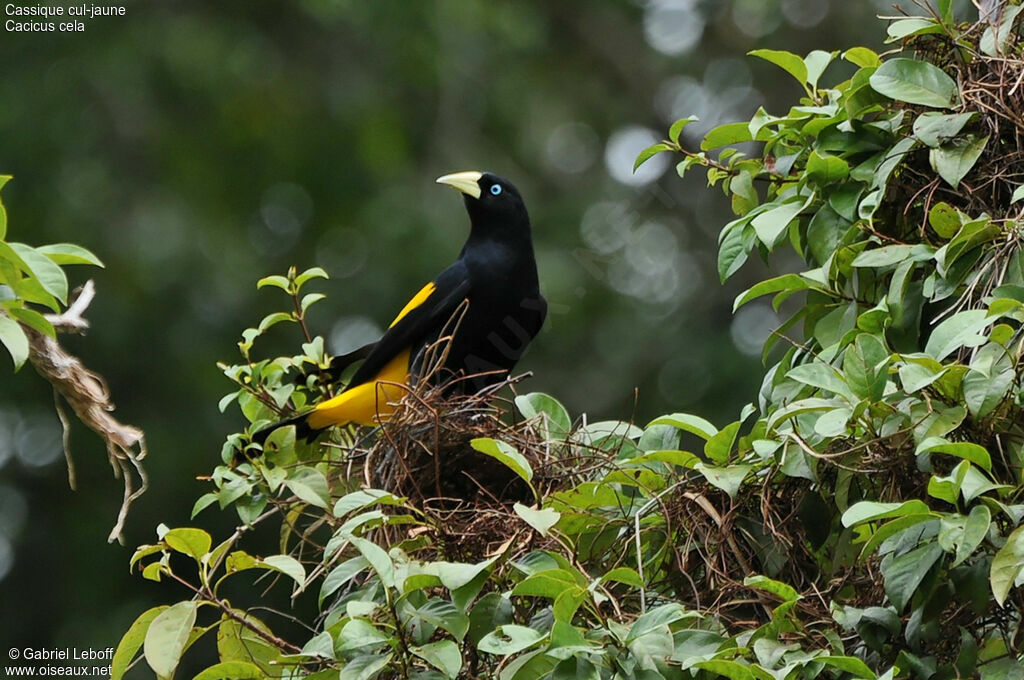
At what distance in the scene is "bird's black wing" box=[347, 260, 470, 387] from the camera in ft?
12.5

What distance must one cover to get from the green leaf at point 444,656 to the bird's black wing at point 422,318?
6.30 ft

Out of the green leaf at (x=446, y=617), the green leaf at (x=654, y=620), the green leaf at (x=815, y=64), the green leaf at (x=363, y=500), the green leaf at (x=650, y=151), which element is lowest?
the green leaf at (x=446, y=617)

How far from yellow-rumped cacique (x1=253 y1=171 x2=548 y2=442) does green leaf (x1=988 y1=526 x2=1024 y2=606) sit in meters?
2.18

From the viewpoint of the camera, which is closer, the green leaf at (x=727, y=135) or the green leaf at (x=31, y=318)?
the green leaf at (x=31, y=318)

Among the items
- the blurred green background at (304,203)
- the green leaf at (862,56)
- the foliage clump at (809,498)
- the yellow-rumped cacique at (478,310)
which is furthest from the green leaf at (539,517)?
the blurred green background at (304,203)

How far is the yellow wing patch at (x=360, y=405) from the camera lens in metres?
3.26

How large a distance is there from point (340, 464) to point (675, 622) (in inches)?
52.3

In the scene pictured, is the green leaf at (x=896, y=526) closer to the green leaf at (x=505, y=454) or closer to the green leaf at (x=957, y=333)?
the green leaf at (x=957, y=333)

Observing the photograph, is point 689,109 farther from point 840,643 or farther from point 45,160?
point 840,643

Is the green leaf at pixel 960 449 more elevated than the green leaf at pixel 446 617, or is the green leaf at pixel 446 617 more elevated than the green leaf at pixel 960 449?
the green leaf at pixel 960 449

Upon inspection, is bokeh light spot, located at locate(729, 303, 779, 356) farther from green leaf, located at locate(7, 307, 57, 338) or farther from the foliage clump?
green leaf, located at locate(7, 307, 57, 338)

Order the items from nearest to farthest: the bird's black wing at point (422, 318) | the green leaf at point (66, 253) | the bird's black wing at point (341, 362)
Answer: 1. the green leaf at point (66, 253)
2. the bird's black wing at point (341, 362)
3. the bird's black wing at point (422, 318)

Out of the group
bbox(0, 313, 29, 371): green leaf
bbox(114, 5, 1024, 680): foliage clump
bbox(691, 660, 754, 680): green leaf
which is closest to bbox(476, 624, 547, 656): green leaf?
bbox(114, 5, 1024, 680): foliage clump

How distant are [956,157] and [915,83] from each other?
0.15 meters
